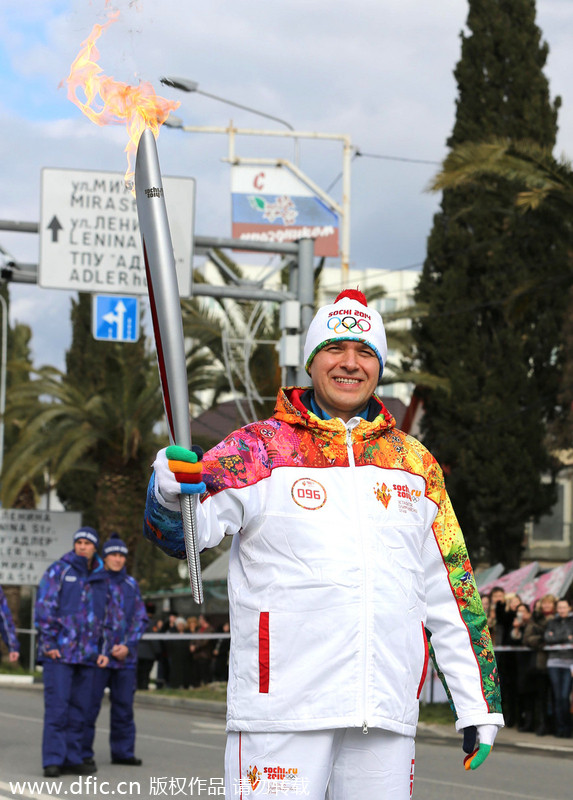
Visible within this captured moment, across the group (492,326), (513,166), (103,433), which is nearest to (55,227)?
(513,166)

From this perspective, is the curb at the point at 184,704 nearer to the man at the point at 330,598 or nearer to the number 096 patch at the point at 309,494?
the man at the point at 330,598

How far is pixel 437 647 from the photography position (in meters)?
3.82

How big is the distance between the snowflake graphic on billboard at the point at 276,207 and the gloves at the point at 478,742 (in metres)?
31.0

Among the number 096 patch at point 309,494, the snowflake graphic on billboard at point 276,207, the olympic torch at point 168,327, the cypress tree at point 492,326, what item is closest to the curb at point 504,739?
the cypress tree at point 492,326

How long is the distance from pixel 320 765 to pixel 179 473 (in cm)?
80

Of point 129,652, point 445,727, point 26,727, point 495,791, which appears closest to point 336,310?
point 495,791

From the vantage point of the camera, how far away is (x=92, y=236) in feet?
51.4

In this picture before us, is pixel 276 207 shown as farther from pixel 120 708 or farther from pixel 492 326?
pixel 120 708

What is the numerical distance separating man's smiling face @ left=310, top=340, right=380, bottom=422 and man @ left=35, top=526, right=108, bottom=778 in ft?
20.2

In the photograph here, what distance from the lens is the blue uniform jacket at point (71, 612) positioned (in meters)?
9.73

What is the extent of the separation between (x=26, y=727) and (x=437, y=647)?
1055 centimetres

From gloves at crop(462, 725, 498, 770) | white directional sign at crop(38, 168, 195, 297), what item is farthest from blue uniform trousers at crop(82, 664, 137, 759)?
gloves at crop(462, 725, 498, 770)

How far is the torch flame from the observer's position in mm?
3719

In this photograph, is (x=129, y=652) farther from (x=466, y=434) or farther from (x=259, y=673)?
(x=466, y=434)
